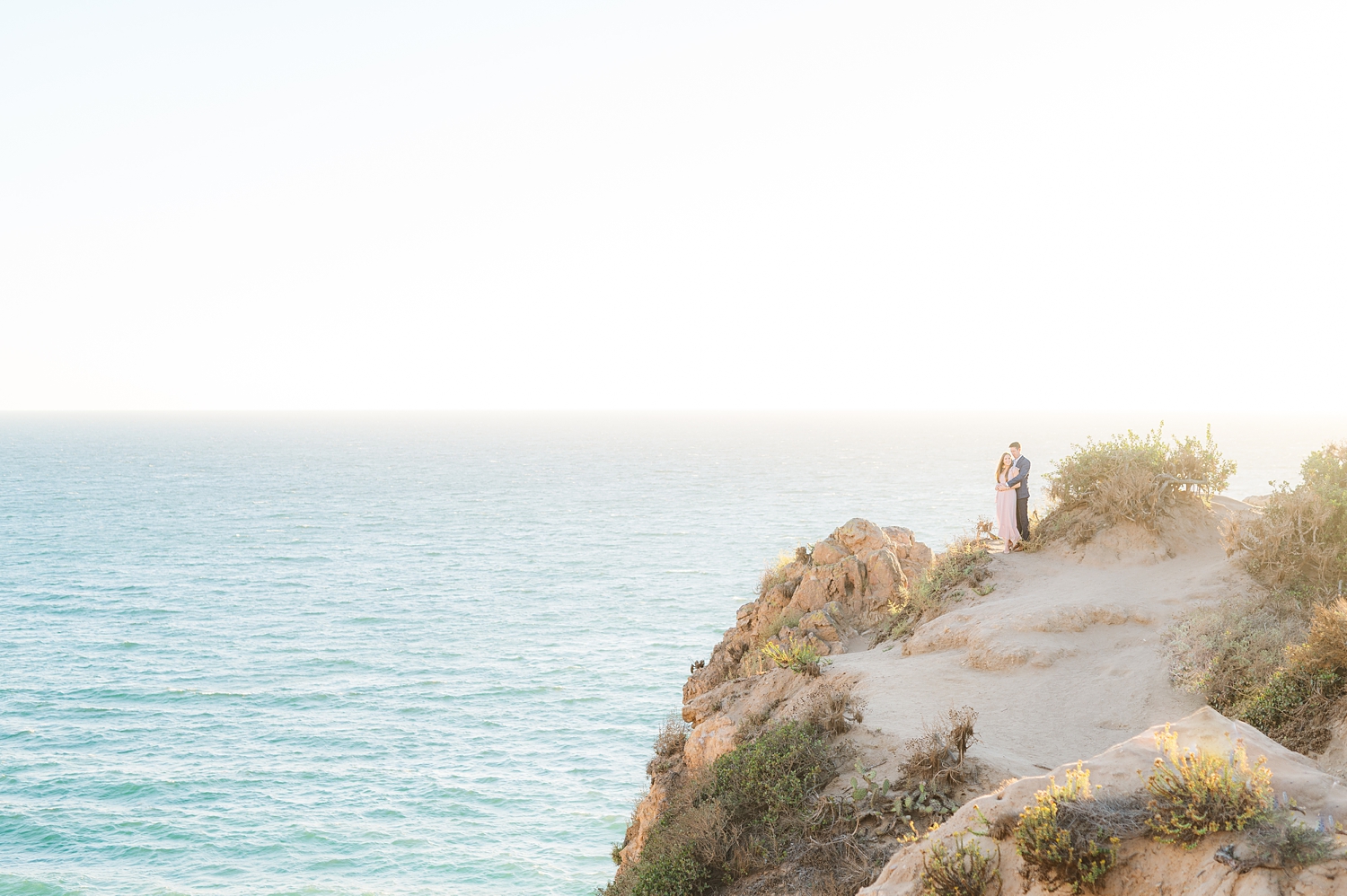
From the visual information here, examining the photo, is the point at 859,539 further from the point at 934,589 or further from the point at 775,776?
the point at 775,776

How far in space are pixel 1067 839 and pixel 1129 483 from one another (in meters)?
13.3

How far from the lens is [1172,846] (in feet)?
18.9

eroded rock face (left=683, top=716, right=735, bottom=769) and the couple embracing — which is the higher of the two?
the couple embracing

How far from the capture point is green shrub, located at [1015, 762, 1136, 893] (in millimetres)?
5836

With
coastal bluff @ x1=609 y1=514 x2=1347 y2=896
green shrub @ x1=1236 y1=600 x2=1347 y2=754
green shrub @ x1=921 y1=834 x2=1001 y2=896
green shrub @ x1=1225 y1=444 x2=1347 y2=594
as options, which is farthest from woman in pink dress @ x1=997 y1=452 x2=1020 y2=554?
green shrub @ x1=921 y1=834 x2=1001 y2=896

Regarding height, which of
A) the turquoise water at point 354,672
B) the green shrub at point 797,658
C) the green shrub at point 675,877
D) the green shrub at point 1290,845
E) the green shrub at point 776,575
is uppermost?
the green shrub at point 1290,845

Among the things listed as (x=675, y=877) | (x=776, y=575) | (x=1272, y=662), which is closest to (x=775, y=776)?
(x=675, y=877)

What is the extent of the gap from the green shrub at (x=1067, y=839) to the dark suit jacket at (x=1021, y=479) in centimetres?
1266

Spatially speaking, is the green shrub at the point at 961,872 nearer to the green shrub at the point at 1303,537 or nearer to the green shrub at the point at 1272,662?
the green shrub at the point at 1272,662

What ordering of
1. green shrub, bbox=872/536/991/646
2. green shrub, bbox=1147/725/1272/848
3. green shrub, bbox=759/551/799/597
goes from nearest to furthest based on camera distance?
green shrub, bbox=1147/725/1272/848
green shrub, bbox=872/536/991/646
green shrub, bbox=759/551/799/597

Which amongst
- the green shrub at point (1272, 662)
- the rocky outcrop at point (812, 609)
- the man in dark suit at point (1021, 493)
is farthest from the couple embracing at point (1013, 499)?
the green shrub at point (1272, 662)

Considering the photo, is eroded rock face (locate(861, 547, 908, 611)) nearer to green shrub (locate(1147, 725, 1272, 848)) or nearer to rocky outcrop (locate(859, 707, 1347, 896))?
rocky outcrop (locate(859, 707, 1347, 896))

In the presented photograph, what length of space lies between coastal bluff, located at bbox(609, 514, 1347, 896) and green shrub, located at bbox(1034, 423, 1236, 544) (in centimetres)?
43

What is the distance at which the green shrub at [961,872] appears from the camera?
625 centimetres
